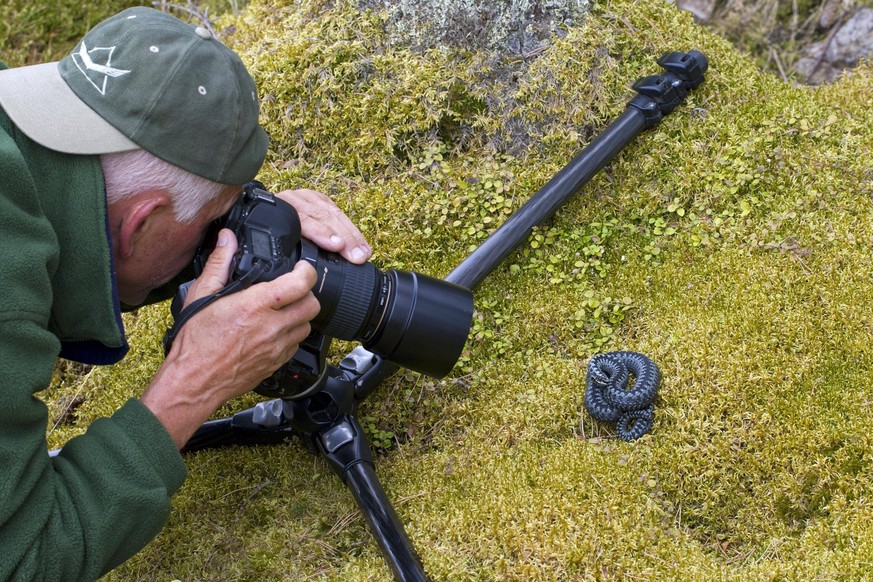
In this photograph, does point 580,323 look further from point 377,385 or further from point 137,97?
point 137,97

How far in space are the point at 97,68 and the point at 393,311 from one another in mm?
936

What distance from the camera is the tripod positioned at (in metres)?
2.26

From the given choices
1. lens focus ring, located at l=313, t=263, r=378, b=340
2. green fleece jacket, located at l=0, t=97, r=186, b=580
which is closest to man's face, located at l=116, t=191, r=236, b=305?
green fleece jacket, located at l=0, t=97, r=186, b=580

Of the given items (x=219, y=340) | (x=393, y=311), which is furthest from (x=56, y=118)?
(x=393, y=311)

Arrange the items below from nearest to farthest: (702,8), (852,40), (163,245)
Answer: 1. (163,245)
2. (852,40)
3. (702,8)

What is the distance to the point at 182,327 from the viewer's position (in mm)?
1953

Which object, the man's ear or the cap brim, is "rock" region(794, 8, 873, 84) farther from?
the cap brim

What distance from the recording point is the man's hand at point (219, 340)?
1.92 m

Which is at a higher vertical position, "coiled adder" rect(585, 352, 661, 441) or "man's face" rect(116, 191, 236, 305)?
"man's face" rect(116, 191, 236, 305)

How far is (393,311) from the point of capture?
86.4 inches

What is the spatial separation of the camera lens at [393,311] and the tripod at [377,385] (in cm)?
14

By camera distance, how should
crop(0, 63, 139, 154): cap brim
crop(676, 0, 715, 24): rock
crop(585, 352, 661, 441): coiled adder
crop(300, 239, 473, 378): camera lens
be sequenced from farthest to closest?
Result: crop(676, 0, 715, 24): rock
crop(585, 352, 661, 441): coiled adder
crop(300, 239, 473, 378): camera lens
crop(0, 63, 139, 154): cap brim

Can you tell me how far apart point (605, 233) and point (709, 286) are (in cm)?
42

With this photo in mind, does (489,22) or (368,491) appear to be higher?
(489,22)
